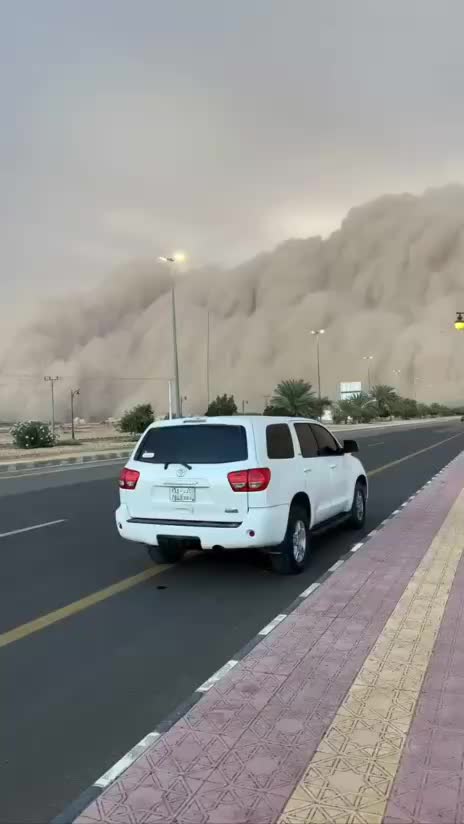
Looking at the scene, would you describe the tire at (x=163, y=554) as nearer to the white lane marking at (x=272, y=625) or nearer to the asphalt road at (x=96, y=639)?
the asphalt road at (x=96, y=639)

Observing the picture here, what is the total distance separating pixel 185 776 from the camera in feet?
10.3

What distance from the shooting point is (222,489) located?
6836 millimetres

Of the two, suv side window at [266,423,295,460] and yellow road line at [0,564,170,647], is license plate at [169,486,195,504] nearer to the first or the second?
suv side window at [266,423,295,460]

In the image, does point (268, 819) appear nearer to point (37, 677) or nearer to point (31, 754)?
point (31, 754)

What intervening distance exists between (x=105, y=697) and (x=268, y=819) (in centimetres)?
168

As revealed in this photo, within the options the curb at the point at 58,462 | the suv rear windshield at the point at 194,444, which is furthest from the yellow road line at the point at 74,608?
the curb at the point at 58,462

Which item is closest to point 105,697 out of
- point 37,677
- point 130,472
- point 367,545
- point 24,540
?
point 37,677

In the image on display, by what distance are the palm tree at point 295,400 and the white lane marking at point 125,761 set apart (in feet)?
181

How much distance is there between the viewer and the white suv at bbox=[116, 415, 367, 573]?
22.3 feet

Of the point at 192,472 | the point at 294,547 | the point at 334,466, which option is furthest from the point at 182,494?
the point at 334,466

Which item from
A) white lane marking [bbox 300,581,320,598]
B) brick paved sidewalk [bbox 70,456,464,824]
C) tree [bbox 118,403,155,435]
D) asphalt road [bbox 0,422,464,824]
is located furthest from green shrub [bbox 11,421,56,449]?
brick paved sidewalk [bbox 70,456,464,824]

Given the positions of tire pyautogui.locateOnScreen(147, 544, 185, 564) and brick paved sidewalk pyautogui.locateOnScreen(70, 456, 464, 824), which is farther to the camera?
tire pyautogui.locateOnScreen(147, 544, 185, 564)

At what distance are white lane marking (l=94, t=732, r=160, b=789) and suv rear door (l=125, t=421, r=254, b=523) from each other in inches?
131

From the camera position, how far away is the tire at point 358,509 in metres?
9.84
